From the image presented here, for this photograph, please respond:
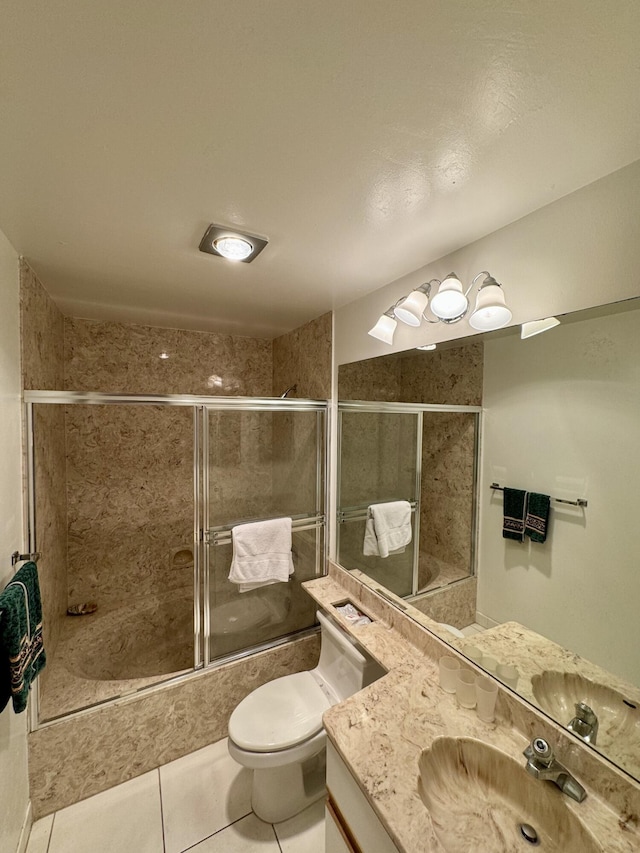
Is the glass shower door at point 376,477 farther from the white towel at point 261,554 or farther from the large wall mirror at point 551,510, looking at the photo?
the white towel at point 261,554

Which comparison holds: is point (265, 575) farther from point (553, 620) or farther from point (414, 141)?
point (414, 141)

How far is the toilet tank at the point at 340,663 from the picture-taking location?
152 centimetres

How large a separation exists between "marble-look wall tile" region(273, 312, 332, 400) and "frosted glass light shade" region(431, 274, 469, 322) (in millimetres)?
977

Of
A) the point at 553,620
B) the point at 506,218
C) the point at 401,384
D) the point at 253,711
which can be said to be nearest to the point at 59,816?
the point at 253,711

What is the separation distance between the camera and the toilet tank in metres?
1.52

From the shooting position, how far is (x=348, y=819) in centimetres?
97

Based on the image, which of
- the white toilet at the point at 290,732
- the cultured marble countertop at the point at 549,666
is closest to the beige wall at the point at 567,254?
the cultured marble countertop at the point at 549,666

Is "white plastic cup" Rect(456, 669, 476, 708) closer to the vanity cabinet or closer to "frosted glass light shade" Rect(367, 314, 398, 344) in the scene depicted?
the vanity cabinet

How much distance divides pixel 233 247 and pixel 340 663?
A: 77.3 inches

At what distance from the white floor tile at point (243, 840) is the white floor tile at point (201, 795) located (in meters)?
0.03

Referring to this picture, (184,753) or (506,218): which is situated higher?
(506,218)

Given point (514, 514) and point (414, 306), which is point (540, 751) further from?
point (414, 306)

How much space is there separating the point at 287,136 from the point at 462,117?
39cm

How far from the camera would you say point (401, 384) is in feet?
6.08
